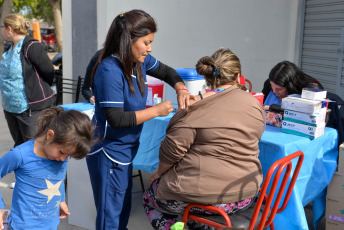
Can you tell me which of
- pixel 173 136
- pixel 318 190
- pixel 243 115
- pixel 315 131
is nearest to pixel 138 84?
pixel 173 136

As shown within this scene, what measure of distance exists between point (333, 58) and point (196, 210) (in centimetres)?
423

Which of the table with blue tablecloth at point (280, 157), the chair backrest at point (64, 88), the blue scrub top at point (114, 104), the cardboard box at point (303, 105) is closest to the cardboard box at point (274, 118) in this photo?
the table with blue tablecloth at point (280, 157)

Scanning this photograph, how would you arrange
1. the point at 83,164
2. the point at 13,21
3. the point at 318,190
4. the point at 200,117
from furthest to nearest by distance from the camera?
the point at 13,21, the point at 83,164, the point at 318,190, the point at 200,117

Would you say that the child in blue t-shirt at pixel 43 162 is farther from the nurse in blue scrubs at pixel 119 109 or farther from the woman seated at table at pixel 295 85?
the woman seated at table at pixel 295 85

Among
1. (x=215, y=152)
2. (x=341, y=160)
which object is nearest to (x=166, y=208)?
(x=215, y=152)

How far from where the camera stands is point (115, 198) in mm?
2141

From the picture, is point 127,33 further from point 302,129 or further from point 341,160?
point 341,160

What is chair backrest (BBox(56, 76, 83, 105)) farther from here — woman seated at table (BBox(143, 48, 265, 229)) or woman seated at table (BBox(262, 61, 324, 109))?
woman seated at table (BBox(143, 48, 265, 229))

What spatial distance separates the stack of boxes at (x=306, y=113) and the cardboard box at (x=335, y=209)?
52cm

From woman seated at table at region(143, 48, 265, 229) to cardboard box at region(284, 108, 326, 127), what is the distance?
1.82 feet

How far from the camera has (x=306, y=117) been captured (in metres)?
2.40

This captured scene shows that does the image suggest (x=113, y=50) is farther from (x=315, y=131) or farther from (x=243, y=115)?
(x=315, y=131)

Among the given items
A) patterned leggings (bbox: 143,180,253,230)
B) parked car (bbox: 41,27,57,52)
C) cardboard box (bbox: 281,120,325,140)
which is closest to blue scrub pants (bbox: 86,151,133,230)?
patterned leggings (bbox: 143,180,253,230)

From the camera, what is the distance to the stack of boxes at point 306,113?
237 cm
